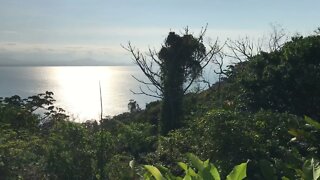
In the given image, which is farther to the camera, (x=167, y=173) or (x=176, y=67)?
(x=176, y=67)

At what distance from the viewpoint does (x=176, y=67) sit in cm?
1931

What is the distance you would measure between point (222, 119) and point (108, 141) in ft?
5.64

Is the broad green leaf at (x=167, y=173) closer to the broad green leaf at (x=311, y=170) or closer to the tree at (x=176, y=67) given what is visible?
the broad green leaf at (x=311, y=170)

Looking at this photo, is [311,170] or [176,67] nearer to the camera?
[311,170]

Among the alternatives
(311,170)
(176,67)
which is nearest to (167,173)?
(311,170)

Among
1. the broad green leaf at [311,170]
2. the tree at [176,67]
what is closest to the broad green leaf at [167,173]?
the broad green leaf at [311,170]

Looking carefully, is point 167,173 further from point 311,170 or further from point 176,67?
point 176,67

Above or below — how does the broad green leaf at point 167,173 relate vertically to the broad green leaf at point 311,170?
below

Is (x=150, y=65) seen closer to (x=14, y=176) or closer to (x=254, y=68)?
(x=254, y=68)

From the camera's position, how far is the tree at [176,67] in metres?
18.3

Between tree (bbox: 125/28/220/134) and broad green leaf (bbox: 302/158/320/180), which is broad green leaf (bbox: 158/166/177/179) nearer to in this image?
broad green leaf (bbox: 302/158/320/180)

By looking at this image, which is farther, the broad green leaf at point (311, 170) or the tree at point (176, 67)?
the tree at point (176, 67)

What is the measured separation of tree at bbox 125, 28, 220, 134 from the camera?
18.3 meters

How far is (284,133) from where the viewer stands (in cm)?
571
